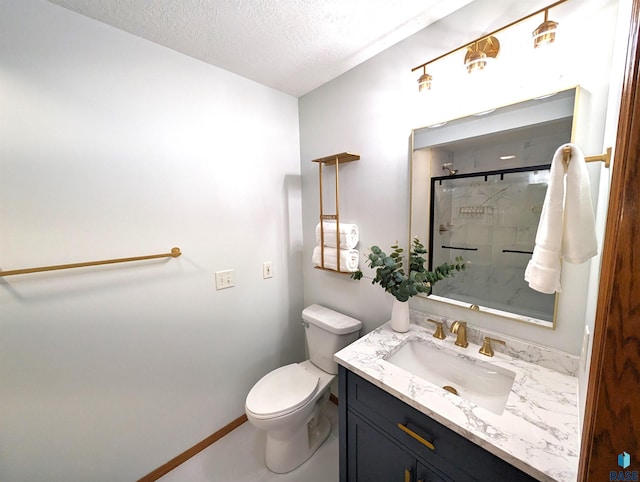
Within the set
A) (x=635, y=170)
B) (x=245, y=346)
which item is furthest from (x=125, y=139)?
(x=635, y=170)

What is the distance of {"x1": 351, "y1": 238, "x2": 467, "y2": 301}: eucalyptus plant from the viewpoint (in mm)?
1236

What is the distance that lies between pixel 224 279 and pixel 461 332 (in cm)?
138

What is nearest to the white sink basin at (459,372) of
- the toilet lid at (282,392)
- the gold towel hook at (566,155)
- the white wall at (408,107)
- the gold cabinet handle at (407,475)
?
the white wall at (408,107)

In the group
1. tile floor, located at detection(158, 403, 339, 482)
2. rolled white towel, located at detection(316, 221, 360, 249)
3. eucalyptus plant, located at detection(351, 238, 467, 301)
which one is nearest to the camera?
eucalyptus plant, located at detection(351, 238, 467, 301)

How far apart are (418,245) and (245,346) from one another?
1356mm

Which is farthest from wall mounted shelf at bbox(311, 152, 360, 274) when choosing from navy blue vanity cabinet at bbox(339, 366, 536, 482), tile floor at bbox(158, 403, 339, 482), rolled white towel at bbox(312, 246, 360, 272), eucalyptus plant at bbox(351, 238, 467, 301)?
tile floor at bbox(158, 403, 339, 482)

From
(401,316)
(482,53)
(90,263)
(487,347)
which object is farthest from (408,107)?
(90,263)

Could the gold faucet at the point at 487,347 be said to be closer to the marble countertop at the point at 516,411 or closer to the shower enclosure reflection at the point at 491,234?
the marble countertop at the point at 516,411

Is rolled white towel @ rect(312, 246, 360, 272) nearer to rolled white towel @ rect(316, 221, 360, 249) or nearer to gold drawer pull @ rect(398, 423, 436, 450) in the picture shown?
rolled white towel @ rect(316, 221, 360, 249)

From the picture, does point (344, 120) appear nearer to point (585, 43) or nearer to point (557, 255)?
point (585, 43)

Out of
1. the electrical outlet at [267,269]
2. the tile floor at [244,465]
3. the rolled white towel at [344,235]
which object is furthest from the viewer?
the electrical outlet at [267,269]

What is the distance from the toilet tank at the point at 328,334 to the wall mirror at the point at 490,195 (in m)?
0.59

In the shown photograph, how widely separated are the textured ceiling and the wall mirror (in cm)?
53

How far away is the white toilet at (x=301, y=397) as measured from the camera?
1.35m
